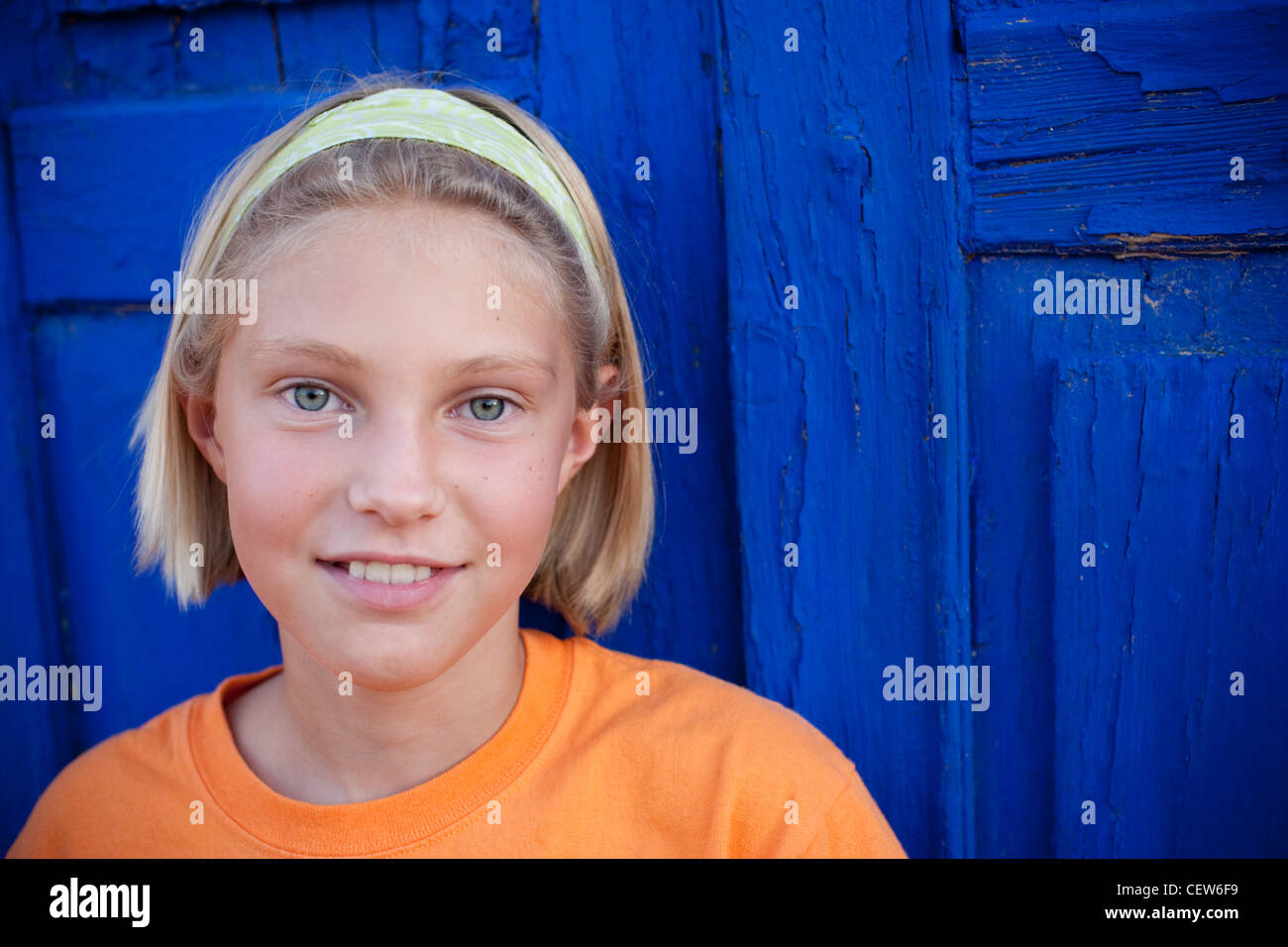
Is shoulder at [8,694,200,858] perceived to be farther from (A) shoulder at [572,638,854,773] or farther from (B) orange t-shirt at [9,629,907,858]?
(A) shoulder at [572,638,854,773]

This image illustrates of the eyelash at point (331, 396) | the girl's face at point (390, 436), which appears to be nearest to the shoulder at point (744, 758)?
the girl's face at point (390, 436)

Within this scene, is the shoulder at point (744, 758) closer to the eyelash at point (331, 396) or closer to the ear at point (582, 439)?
the ear at point (582, 439)

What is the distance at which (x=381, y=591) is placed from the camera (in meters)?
1.12

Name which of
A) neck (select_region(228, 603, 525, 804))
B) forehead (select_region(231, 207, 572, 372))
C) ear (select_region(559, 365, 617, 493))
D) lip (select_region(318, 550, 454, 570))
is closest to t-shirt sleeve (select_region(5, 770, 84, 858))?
neck (select_region(228, 603, 525, 804))

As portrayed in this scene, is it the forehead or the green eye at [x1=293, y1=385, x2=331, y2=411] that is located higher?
the forehead

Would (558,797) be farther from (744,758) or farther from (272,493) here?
(272,493)

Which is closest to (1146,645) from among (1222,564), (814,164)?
(1222,564)

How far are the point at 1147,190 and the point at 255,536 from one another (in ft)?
3.74

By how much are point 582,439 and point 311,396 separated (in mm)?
364

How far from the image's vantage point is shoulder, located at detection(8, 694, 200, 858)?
4.32ft

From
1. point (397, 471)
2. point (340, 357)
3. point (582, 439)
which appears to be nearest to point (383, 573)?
point (397, 471)

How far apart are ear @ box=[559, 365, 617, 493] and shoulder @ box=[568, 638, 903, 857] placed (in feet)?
0.91

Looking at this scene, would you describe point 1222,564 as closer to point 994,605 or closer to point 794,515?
point 994,605
